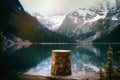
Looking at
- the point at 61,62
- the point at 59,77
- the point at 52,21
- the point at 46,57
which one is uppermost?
the point at 52,21

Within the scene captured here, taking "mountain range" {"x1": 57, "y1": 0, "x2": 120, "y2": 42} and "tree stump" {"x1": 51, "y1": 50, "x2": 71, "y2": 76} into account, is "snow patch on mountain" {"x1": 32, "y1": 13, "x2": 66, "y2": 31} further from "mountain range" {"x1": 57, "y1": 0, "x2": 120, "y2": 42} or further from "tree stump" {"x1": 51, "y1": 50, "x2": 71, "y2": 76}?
"tree stump" {"x1": 51, "y1": 50, "x2": 71, "y2": 76}

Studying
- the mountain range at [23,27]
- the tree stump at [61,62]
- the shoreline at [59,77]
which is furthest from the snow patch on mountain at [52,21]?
the tree stump at [61,62]

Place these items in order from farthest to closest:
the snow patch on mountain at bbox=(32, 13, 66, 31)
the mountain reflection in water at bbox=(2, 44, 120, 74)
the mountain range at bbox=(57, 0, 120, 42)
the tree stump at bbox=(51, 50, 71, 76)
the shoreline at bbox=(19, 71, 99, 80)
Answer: the snow patch on mountain at bbox=(32, 13, 66, 31)
the mountain range at bbox=(57, 0, 120, 42)
the mountain reflection in water at bbox=(2, 44, 120, 74)
the tree stump at bbox=(51, 50, 71, 76)
the shoreline at bbox=(19, 71, 99, 80)

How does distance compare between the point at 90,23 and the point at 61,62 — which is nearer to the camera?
the point at 61,62

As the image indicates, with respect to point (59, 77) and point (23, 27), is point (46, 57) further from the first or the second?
point (23, 27)

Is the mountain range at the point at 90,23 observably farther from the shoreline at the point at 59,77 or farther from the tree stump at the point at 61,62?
the tree stump at the point at 61,62

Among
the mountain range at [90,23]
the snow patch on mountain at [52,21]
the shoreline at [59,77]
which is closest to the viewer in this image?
the shoreline at [59,77]

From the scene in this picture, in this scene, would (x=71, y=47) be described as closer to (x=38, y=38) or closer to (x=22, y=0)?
(x=38, y=38)

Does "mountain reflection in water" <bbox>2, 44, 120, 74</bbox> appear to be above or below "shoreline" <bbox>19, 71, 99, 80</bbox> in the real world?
above

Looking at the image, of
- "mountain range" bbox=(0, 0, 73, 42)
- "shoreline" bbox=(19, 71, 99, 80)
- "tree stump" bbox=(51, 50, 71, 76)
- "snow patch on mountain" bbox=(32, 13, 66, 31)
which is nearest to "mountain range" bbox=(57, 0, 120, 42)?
"snow patch on mountain" bbox=(32, 13, 66, 31)

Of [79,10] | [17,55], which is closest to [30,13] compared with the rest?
[79,10]

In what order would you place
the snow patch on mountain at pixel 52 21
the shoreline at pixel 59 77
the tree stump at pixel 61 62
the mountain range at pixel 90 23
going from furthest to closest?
the snow patch on mountain at pixel 52 21
the mountain range at pixel 90 23
the tree stump at pixel 61 62
the shoreline at pixel 59 77

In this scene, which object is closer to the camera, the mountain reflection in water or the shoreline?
the shoreline

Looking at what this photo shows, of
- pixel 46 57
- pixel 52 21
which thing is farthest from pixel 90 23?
pixel 46 57
